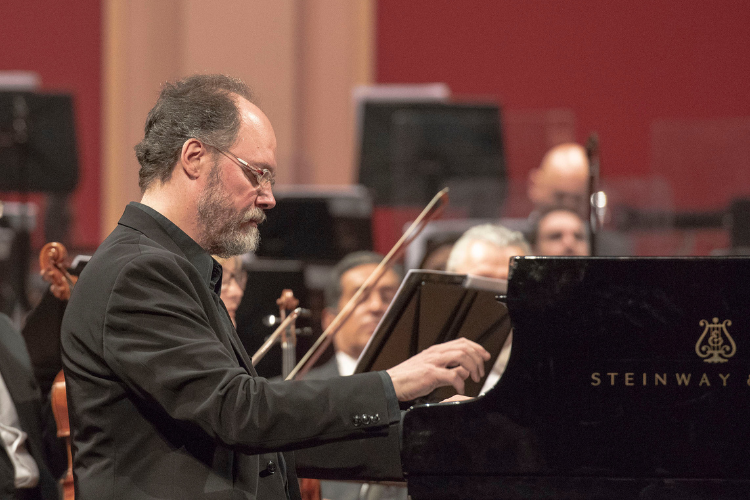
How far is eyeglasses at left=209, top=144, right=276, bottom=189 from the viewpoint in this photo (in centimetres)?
163

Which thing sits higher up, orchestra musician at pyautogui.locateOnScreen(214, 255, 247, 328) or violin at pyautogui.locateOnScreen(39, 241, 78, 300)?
violin at pyautogui.locateOnScreen(39, 241, 78, 300)

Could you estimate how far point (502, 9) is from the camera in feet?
24.3

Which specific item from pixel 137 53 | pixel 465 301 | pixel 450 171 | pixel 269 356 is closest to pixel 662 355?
pixel 465 301

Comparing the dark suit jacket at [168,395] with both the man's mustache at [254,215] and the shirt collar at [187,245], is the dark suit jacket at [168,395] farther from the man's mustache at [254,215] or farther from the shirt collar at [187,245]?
the man's mustache at [254,215]

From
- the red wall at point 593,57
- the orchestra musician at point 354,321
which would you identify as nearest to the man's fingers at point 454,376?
the orchestra musician at point 354,321

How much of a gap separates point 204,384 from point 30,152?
3927 mm

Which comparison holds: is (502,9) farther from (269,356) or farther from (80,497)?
(80,497)

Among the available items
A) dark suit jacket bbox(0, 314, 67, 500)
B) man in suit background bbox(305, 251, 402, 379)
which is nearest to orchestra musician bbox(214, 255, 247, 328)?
dark suit jacket bbox(0, 314, 67, 500)

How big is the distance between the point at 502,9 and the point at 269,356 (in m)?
5.20

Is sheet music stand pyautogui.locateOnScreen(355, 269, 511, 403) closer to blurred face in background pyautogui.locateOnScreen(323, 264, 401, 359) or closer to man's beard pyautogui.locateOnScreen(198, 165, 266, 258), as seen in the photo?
man's beard pyautogui.locateOnScreen(198, 165, 266, 258)

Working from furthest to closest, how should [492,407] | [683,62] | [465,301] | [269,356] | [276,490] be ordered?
[683,62]
[269,356]
[465,301]
[276,490]
[492,407]

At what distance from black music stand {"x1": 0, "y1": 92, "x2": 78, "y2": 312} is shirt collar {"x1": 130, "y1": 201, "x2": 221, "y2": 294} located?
11.2 ft

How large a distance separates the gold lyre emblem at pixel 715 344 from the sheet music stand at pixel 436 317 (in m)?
0.60

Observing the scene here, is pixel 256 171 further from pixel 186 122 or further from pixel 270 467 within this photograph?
pixel 270 467
